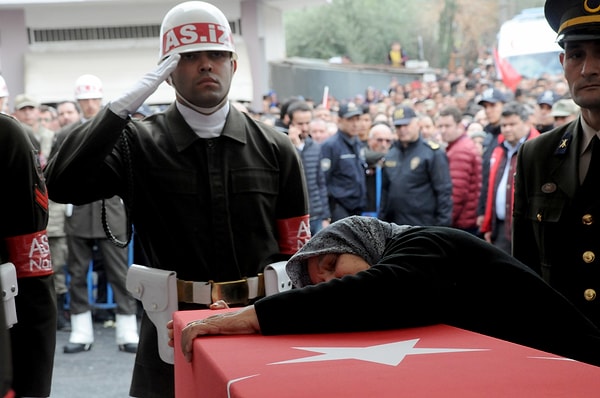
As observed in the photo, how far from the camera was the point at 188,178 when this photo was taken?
13.1ft

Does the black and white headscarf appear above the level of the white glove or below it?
below

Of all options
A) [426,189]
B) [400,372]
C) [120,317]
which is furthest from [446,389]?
[426,189]

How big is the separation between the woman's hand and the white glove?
5.45ft

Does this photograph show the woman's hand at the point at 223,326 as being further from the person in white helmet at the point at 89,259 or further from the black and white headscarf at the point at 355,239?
the person in white helmet at the point at 89,259

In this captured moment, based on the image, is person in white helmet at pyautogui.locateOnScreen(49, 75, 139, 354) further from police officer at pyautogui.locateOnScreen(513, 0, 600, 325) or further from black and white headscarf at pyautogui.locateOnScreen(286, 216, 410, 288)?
black and white headscarf at pyautogui.locateOnScreen(286, 216, 410, 288)

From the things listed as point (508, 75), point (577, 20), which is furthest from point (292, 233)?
point (508, 75)

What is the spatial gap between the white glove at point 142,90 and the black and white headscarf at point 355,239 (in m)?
Answer: 1.50

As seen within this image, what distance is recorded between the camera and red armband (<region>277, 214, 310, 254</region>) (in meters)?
4.17

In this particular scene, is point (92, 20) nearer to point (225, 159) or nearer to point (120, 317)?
point (120, 317)

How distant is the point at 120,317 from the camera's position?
8.51 metres

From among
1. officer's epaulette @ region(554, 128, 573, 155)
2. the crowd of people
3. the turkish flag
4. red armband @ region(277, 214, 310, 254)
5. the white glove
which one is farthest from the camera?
the turkish flag

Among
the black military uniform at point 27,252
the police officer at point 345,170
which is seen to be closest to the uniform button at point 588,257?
the black military uniform at point 27,252

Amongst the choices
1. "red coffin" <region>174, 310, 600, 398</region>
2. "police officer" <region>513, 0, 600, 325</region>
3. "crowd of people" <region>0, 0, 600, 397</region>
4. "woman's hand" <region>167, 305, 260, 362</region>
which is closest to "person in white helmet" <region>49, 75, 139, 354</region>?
"crowd of people" <region>0, 0, 600, 397</region>

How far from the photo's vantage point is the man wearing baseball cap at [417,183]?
9250 millimetres
